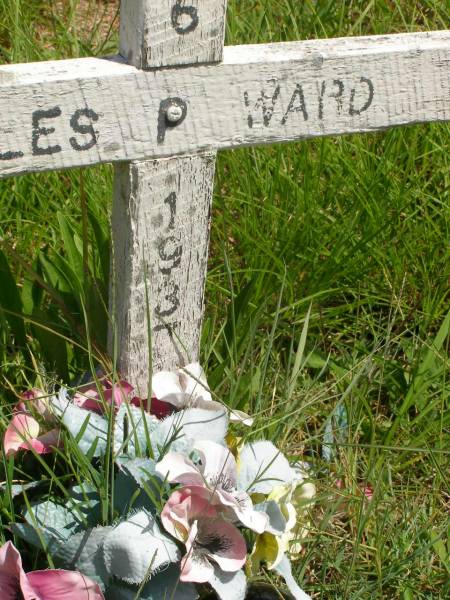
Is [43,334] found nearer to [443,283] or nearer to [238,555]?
[238,555]

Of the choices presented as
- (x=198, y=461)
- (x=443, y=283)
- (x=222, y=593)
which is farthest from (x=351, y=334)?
(x=222, y=593)

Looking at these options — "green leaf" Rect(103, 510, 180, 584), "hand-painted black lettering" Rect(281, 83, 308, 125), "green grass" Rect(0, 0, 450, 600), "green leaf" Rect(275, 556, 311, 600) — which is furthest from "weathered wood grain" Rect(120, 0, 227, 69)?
"green leaf" Rect(275, 556, 311, 600)

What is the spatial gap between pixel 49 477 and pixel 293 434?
1.58ft

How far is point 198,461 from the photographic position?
1.50m

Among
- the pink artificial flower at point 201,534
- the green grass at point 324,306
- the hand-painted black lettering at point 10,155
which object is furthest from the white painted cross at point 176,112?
the pink artificial flower at point 201,534

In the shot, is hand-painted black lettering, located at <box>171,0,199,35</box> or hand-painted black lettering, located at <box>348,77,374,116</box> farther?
hand-painted black lettering, located at <box>348,77,374,116</box>

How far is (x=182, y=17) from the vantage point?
4.47 feet

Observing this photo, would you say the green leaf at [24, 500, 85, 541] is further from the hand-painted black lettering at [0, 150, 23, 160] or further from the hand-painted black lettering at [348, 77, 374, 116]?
the hand-painted black lettering at [348, 77, 374, 116]

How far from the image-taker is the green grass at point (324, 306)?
163 cm

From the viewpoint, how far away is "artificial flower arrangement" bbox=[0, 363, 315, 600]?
1354 mm

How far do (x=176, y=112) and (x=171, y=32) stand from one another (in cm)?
11

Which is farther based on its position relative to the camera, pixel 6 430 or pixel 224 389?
pixel 224 389

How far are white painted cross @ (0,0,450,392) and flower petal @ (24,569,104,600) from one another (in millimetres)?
402

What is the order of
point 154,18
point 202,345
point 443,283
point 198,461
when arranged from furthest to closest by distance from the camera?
point 443,283 → point 202,345 → point 198,461 → point 154,18
